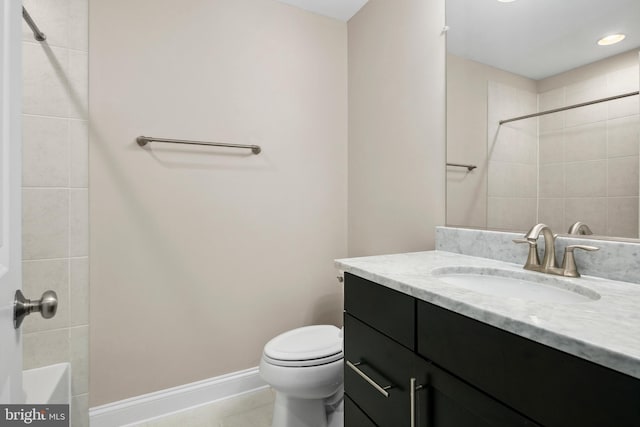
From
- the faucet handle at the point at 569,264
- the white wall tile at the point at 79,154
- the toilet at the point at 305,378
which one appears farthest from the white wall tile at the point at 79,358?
the faucet handle at the point at 569,264

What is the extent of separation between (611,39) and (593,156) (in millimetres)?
346

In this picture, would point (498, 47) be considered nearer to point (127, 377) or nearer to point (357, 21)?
point (357, 21)

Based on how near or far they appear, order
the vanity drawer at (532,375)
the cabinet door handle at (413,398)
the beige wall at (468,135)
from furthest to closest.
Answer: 1. the beige wall at (468,135)
2. the cabinet door handle at (413,398)
3. the vanity drawer at (532,375)

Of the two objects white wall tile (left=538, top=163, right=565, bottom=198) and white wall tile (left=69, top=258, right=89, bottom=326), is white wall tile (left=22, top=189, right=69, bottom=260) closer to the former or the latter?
white wall tile (left=69, top=258, right=89, bottom=326)

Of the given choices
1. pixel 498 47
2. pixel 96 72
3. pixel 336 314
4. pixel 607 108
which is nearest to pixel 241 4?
pixel 96 72

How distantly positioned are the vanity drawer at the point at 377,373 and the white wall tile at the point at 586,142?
2.76 ft

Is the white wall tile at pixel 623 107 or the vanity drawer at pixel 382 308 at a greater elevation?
the white wall tile at pixel 623 107

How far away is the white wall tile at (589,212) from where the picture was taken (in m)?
0.96

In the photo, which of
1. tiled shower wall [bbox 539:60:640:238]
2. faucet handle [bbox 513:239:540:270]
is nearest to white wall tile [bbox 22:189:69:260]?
faucet handle [bbox 513:239:540:270]

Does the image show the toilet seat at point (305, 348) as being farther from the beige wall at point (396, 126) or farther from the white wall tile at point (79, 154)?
the white wall tile at point (79, 154)

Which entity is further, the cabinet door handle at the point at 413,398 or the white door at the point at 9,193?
the cabinet door handle at the point at 413,398

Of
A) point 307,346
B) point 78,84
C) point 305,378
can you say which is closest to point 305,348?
point 307,346

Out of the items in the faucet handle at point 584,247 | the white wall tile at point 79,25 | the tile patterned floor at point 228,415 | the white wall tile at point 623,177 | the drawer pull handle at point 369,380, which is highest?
the white wall tile at point 79,25

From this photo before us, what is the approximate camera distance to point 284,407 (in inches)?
55.7
